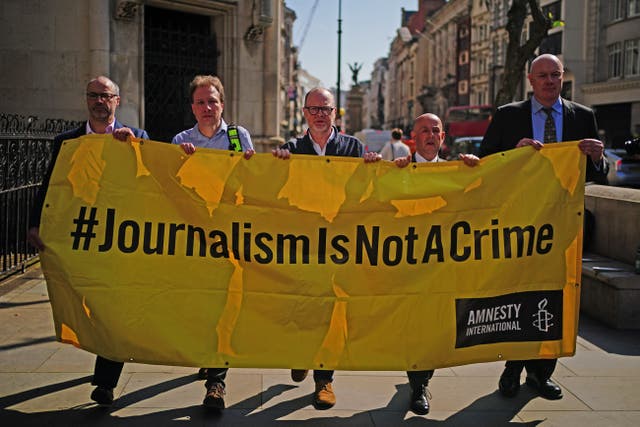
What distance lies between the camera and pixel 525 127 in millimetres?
5297

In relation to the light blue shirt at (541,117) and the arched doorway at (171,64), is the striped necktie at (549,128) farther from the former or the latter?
the arched doorway at (171,64)

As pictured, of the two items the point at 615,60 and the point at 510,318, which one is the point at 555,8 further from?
the point at 510,318

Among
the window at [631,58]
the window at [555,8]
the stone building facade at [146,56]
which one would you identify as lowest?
the stone building facade at [146,56]

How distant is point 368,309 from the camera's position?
15.4 ft

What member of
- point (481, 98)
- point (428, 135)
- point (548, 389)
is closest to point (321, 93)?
point (428, 135)

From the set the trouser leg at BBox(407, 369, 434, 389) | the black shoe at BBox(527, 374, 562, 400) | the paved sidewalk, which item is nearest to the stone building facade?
the paved sidewalk

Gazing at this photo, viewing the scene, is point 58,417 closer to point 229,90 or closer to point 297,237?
point 297,237

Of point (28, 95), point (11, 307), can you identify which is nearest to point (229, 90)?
point (28, 95)

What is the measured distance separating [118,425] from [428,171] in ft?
7.85

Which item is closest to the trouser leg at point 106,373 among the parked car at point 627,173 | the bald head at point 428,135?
the bald head at point 428,135

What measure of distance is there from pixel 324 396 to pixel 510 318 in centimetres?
126

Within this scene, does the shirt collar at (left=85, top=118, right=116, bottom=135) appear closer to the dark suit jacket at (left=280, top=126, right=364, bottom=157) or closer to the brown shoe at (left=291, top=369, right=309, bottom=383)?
the dark suit jacket at (left=280, top=126, right=364, bottom=157)

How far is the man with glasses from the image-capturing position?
16.3 ft

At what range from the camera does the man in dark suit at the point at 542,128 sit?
5.11 metres
